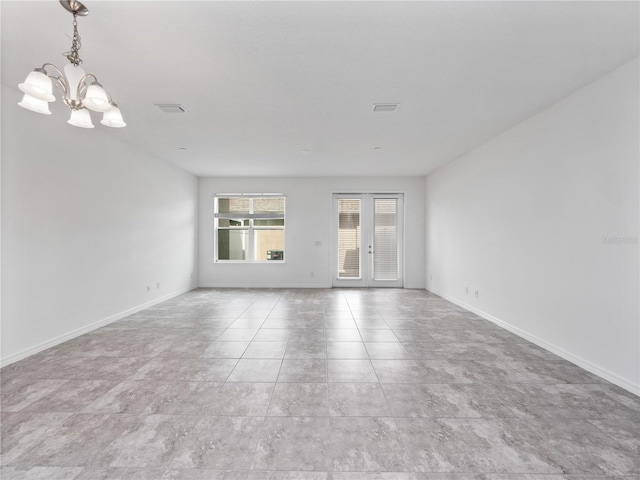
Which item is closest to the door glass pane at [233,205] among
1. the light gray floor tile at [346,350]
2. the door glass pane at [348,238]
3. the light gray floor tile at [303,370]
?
the door glass pane at [348,238]

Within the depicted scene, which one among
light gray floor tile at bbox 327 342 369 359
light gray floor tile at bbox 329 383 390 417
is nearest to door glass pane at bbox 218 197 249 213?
light gray floor tile at bbox 327 342 369 359

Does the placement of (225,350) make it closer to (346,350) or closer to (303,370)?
(303,370)

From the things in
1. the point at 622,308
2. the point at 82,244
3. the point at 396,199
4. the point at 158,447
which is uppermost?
the point at 396,199

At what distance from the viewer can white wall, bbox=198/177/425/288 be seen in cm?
669

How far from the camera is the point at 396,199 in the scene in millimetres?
6812

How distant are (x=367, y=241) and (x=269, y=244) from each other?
2.53 metres

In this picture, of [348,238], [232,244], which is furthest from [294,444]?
[232,244]

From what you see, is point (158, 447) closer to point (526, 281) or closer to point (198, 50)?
point (198, 50)

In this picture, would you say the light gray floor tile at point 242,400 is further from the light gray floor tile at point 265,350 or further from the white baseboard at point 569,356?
the white baseboard at point 569,356

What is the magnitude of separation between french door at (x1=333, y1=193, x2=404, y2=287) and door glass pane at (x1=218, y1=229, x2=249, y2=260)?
235 centimetres

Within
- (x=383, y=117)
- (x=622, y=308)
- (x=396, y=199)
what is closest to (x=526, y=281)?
(x=622, y=308)

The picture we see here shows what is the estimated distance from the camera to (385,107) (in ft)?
10.0

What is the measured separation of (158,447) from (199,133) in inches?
144

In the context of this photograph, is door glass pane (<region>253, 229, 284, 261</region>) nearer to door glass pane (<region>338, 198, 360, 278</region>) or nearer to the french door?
the french door
